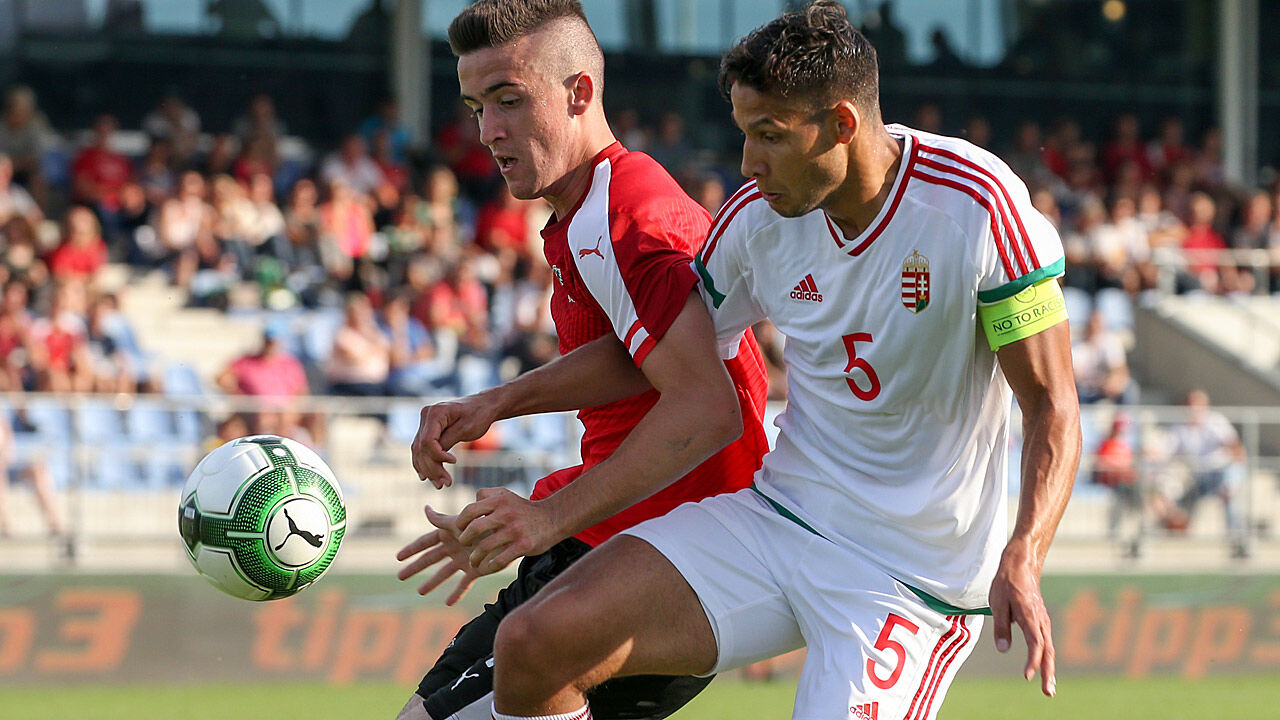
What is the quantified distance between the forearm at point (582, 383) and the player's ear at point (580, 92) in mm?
643

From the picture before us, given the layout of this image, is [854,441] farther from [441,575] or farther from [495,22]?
[495,22]

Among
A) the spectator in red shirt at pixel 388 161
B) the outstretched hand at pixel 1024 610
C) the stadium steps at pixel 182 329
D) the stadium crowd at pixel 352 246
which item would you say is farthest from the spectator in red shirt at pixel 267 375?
the outstretched hand at pixel 1024 610

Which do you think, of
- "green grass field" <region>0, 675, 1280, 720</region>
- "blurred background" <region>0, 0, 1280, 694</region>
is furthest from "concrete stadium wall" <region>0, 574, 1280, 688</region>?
"green grass field" <region>0, 675, 1280, 720</region>

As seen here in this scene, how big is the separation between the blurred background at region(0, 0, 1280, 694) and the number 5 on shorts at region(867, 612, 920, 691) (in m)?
6.85

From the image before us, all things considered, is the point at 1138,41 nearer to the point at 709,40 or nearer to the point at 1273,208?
the point at 1273,208

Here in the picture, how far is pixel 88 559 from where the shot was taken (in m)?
9.62

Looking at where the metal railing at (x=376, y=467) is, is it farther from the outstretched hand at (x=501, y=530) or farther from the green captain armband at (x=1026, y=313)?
the outstretched hand at (x=501, y=530)

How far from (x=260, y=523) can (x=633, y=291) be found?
3.98 feet

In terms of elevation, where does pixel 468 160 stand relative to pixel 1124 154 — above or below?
above

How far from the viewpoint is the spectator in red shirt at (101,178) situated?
46.0 feet

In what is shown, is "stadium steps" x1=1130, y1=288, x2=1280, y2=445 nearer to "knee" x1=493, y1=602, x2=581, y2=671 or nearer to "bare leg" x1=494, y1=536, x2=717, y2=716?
"bare leg" x1=494, y1=536, x2=717, y2=716

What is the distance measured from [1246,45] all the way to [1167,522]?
12.9 m

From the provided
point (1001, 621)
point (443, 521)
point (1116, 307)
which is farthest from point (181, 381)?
point (1116, 307)

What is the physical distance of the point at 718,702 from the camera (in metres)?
9.52
